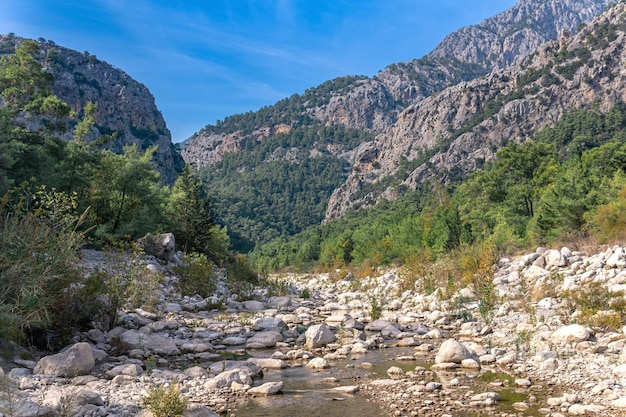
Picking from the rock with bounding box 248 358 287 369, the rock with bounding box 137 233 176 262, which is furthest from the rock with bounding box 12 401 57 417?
the rock with bounding box 137 233 176 262

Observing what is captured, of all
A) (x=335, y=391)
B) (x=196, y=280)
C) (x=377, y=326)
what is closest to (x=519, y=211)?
(x=377, y=326)

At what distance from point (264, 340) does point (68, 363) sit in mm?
5247

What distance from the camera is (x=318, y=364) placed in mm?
9641

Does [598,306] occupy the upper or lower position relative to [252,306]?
upper

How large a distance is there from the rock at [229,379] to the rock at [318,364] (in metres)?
→ 1.87

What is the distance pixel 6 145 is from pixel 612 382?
18.0 metres

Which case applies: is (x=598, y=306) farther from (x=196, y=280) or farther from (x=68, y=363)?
(x=196, y=280)

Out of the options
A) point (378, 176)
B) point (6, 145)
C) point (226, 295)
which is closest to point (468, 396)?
point (226, 295)

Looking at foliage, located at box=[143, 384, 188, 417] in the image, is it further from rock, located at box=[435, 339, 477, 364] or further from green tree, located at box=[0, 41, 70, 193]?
green tree, located at box=[0, 41, 70, 193]

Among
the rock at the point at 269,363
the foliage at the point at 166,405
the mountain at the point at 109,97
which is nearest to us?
the foliage at the point at 166,405

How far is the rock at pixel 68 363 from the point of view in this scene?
755cm

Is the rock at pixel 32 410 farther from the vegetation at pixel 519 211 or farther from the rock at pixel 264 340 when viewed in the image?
the vegetation at pixel 519 211

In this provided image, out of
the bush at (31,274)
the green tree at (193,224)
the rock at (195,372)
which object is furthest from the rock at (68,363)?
the green tree at (193,224)

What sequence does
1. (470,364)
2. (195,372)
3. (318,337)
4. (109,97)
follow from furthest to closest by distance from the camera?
(109,97)
(318,337)
(470,364)
(195,372)
